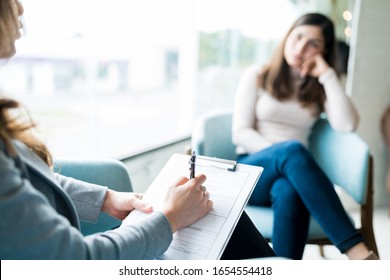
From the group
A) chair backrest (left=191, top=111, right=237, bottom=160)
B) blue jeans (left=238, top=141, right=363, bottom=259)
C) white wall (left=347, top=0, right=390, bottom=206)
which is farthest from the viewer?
white wall (left=347, top=0, right=390, bottom=206)

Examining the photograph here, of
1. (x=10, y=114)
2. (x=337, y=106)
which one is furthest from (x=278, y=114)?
(x=10, y=114)

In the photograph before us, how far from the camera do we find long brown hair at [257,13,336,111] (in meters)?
1.71

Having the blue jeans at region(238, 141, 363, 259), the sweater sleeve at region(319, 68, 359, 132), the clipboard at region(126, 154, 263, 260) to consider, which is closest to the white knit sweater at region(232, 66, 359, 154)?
the sweater sleeve at region(319, 68, 359, 132)

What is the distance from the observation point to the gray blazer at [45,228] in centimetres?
54

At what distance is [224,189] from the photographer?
891 millimetres

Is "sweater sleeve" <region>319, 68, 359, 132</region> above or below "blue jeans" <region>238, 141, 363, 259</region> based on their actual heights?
above

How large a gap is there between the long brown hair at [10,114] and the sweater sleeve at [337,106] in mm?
1310

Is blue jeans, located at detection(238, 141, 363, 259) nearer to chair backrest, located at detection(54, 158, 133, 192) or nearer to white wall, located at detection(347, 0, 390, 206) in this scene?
chair backrest, located at detection(54, 158, 133, 192)

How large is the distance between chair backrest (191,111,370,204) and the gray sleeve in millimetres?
658

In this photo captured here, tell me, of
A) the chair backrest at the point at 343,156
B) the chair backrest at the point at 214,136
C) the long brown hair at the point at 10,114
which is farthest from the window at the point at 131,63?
the chair backrest at the point at 343,156

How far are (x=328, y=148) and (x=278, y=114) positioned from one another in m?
0.26

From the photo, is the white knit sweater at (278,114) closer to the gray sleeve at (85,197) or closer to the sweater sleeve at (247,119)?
the sweater sleeve at (247,119)

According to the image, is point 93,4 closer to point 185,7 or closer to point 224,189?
point 185,7

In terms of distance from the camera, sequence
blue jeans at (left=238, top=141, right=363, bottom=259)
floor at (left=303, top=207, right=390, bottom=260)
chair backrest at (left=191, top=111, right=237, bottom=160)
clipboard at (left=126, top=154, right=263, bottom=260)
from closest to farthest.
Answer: clipboard at (left=126, top=154, right=263, bottom=260) < blue jeans at (left=238, top=141, right=363, bottom=259) < chair backrest at (left=191, top=111, right=237, bottom=160) < floor at (left=303, top=207, right=390, bottom=260)
